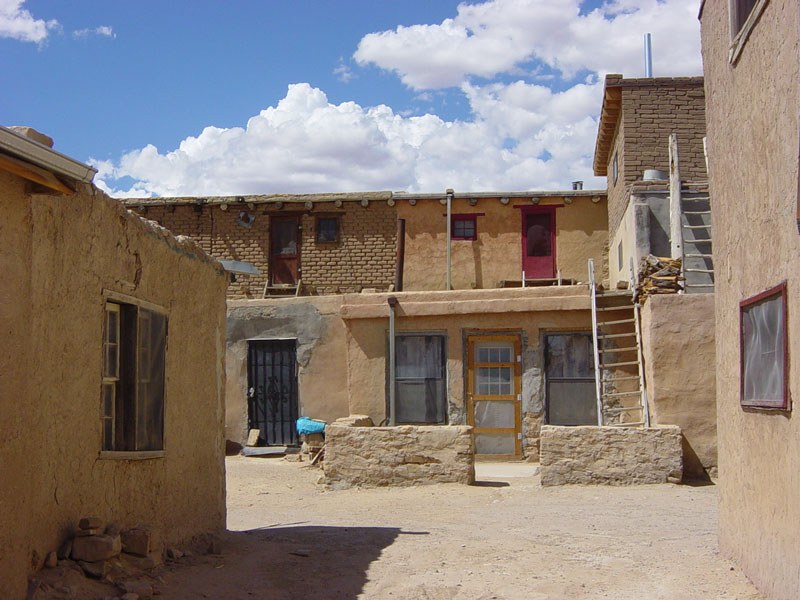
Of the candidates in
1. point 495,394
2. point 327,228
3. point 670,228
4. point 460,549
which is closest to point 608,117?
point 670,228

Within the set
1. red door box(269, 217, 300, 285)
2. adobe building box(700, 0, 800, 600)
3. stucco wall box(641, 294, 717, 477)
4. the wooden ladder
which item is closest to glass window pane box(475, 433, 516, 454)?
the wooden ladder

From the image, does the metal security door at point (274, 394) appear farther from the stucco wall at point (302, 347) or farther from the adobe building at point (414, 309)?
the stucco wall at point (302, 347)

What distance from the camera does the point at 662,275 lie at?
1252 centimetres

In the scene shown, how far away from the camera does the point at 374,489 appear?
11.6 metres

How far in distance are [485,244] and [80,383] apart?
16.3 metres

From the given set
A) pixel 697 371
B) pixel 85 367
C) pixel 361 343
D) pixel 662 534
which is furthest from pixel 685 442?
pixel 85 367

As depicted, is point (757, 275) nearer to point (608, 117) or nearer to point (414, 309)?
point (414, 309)

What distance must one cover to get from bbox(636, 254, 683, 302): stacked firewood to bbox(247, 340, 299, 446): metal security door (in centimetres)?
704

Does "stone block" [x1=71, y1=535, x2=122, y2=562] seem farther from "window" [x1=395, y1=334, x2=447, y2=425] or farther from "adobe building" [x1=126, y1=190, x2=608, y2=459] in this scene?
"window" [x1=395, y1=334, x2=447, y2=425]

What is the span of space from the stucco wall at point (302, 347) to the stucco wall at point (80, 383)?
9.01 metres

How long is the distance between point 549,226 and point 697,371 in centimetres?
921

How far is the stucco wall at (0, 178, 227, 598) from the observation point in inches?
175

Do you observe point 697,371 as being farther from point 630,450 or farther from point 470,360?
point 470,360

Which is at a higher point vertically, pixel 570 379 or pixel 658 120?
pixel 658 120
